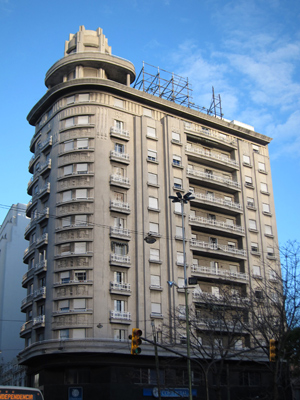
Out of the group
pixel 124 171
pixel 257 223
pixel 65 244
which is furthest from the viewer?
pixel 257 223

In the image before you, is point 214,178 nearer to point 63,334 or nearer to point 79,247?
point 79,247

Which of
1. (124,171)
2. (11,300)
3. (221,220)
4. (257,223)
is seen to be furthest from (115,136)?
(11,300)

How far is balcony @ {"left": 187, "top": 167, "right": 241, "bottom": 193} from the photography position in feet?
177

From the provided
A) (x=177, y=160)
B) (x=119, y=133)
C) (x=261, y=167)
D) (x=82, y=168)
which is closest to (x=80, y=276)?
(x=82, y=168)

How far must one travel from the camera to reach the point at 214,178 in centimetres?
5606

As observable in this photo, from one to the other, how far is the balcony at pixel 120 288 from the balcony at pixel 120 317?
170 centimetres

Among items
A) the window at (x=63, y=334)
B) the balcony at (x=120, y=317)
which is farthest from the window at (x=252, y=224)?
the window at (x=63, y=334)

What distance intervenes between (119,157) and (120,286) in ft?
41.0

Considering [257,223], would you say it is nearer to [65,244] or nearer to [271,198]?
[271,198]

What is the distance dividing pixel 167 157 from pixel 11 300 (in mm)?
34835

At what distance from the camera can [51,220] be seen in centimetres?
4766

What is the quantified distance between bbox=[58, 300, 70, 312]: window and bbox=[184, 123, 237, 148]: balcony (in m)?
23.2

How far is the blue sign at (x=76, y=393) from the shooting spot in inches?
1623

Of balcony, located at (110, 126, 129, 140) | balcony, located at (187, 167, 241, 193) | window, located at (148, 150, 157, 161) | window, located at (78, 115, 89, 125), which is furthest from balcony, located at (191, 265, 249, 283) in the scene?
window, located at (78, 115, 89, 125)
